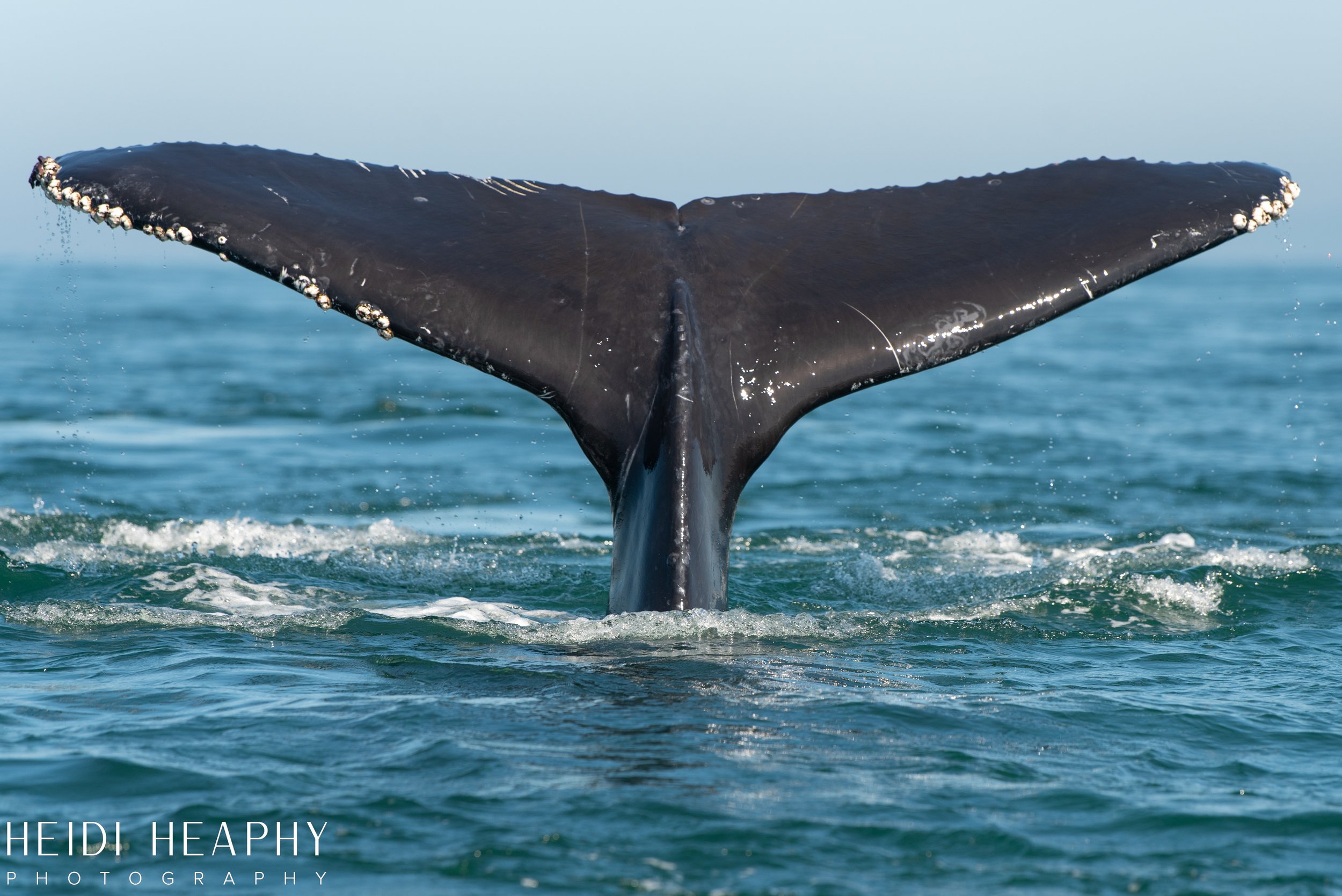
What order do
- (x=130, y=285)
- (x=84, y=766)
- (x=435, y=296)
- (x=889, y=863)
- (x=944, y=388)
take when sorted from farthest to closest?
(x=130, y=285)
(x=944, y=388)
(x=435, y=296)
(x=84, y=766)
(x=889, y=863)

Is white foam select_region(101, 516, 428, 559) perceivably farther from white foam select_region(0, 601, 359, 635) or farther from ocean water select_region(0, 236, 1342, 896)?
white foam select_region(0, 601, 359, 635)

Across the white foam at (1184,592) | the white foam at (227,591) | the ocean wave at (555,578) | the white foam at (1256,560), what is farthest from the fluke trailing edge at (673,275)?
the white foam at (1256,560)

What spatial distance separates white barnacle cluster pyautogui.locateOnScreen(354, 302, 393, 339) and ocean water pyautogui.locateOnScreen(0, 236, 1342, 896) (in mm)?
1418

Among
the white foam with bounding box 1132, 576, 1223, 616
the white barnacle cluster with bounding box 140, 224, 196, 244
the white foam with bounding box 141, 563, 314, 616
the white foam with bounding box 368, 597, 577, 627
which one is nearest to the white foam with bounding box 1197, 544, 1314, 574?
the white foam with bounding box 1132, 576, 1223, 616

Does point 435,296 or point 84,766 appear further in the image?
point 435,296

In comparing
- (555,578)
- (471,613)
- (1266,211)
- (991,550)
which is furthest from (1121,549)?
(471,613)

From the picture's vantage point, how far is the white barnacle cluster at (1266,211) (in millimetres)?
5844

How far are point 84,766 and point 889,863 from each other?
8.94 ft

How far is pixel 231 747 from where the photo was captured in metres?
5.07

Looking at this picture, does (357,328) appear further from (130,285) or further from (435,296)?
(435,296)

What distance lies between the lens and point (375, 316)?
5676 millimetres

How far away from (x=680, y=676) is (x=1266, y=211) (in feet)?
9.80

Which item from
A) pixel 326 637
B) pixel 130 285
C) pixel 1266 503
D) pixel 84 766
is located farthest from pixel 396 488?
pixel 130 285

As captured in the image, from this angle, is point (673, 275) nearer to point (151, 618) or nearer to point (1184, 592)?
point (151, 618)
